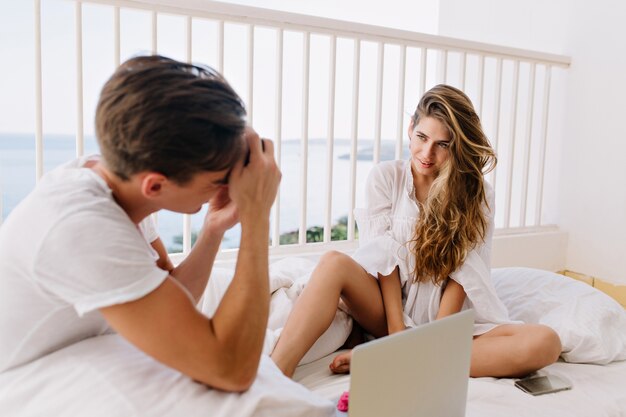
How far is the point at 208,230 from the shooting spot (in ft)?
3.38

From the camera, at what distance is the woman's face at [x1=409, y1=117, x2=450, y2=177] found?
165cm

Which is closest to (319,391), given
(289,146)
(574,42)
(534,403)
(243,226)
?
(534,403)

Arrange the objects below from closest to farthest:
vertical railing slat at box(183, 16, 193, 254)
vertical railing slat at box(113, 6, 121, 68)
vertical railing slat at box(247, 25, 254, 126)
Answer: vertical railing slat at box(113, 6, 121, 68), vertical railing slat at box(183, 16, 193, 254), vertical railing slat at box(247, 25, 254, 126)

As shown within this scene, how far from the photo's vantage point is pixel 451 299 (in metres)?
1.59

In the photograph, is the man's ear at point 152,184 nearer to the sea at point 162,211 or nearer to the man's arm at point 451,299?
the sea at point 162,211

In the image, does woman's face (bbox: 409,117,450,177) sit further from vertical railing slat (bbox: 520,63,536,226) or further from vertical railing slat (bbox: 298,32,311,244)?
vertical railing slat (bbox: 520,63,536,226)

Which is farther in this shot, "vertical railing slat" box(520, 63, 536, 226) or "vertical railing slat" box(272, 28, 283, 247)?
"vertical railing slat" box(520, 63, 536, 226)

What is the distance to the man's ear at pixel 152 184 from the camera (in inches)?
30.5

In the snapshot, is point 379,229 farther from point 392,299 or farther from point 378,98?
point 378,98

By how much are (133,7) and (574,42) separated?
2152 millimetres

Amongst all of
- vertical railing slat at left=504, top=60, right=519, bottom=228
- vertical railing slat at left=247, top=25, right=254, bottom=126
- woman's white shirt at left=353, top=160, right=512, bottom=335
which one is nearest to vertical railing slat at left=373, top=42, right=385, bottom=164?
vertical railing slat at left=247, top=25, right=254, bottom=126

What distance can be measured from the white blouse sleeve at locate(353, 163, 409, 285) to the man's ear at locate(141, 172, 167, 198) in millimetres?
911

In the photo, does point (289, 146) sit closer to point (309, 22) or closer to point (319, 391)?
point (309, 22)

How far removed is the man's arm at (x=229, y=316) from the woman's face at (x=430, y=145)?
881mm
